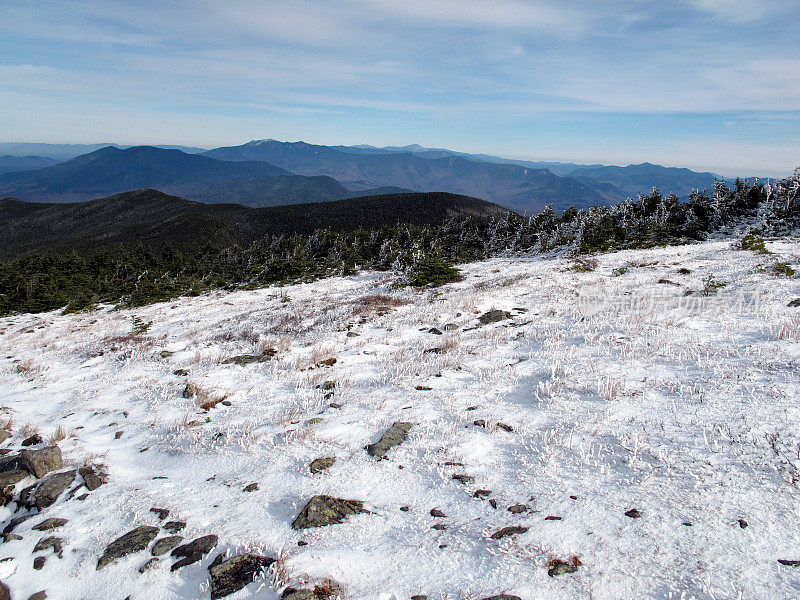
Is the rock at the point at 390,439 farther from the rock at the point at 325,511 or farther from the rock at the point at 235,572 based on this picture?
the rock at the point at 235,572

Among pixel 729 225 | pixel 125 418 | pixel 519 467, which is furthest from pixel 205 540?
pixel 729 225

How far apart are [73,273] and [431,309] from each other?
5015cm

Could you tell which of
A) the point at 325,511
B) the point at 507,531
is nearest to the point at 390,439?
the point at 325,511

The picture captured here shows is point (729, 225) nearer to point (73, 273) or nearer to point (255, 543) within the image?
point (255, 543)

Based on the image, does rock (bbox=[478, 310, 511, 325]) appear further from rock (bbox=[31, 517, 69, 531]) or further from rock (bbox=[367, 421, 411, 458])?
rock (bbox=[31, 517, 69, 531])

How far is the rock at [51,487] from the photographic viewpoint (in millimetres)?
5112

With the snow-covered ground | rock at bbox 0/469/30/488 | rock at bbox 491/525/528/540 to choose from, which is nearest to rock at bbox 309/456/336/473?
the snow-covered ground

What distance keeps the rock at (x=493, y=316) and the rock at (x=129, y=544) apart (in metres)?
9.39

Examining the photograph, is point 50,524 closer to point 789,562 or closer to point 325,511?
point 325,511

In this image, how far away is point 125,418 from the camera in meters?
7.93

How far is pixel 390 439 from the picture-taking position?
225 inches

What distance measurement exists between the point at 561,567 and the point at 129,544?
435cm

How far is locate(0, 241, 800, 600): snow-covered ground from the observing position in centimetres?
339

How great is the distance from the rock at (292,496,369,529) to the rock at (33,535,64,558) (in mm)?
2511
